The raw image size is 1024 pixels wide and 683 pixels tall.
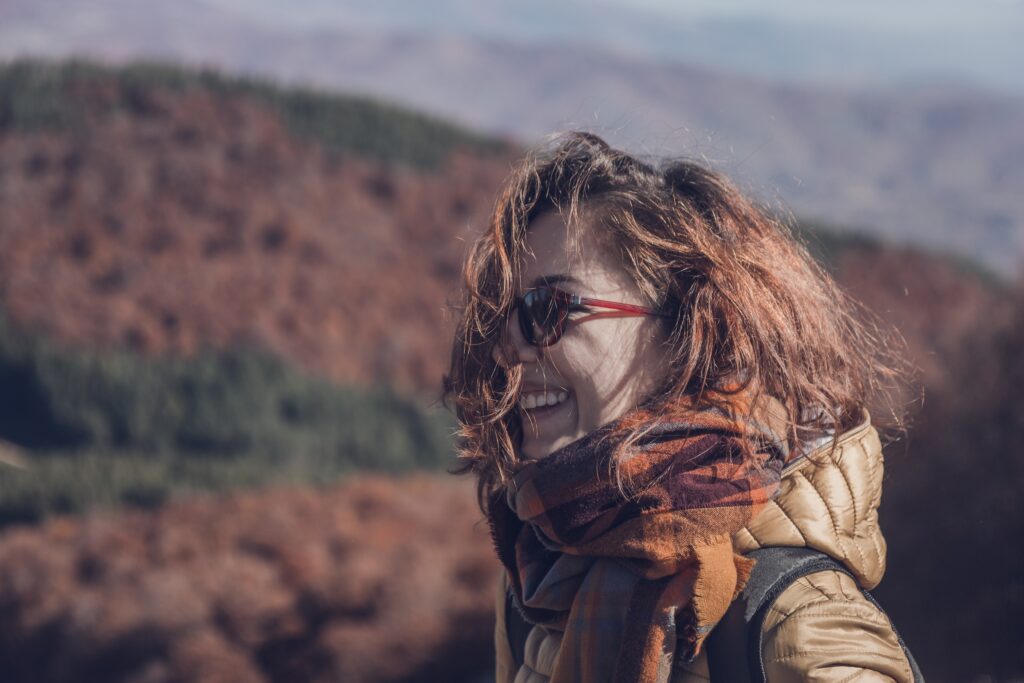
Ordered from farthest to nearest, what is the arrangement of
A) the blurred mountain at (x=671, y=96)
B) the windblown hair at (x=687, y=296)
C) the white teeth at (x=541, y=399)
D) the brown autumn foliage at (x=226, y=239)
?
the blurred mountain at (x=671, y=96) → the brown autumn foliage at (x=226, y=239) → the white teeth at (x=541, y=399) → the windblown hair at (x=687, y=296)

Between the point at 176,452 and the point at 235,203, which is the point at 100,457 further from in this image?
the point at 235,203

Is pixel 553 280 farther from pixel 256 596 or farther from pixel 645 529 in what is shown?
pixel 256 596

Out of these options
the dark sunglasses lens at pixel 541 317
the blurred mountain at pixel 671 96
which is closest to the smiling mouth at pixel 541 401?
the dark sunglasses lens at pixel 541 317

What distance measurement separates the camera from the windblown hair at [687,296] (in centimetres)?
172

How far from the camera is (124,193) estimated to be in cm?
1378

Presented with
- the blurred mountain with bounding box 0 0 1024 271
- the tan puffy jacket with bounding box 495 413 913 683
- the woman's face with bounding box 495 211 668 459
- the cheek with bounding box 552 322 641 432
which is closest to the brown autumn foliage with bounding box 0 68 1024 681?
the woman's face with bounding box 495 211 668 459

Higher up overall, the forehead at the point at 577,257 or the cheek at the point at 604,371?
the forehead at the point at 577,257

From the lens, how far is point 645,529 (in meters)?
1.55

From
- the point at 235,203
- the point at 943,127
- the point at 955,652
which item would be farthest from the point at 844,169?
the point at 955,652

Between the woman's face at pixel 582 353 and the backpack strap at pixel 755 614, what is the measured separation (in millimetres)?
391

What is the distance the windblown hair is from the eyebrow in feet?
0.21

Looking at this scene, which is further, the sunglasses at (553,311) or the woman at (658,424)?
the sunglasses at (553,311)

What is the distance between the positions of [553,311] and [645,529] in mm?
437

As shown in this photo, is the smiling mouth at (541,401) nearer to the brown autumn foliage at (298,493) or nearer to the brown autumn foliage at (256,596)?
the brown autumn foliage at (298,493)
